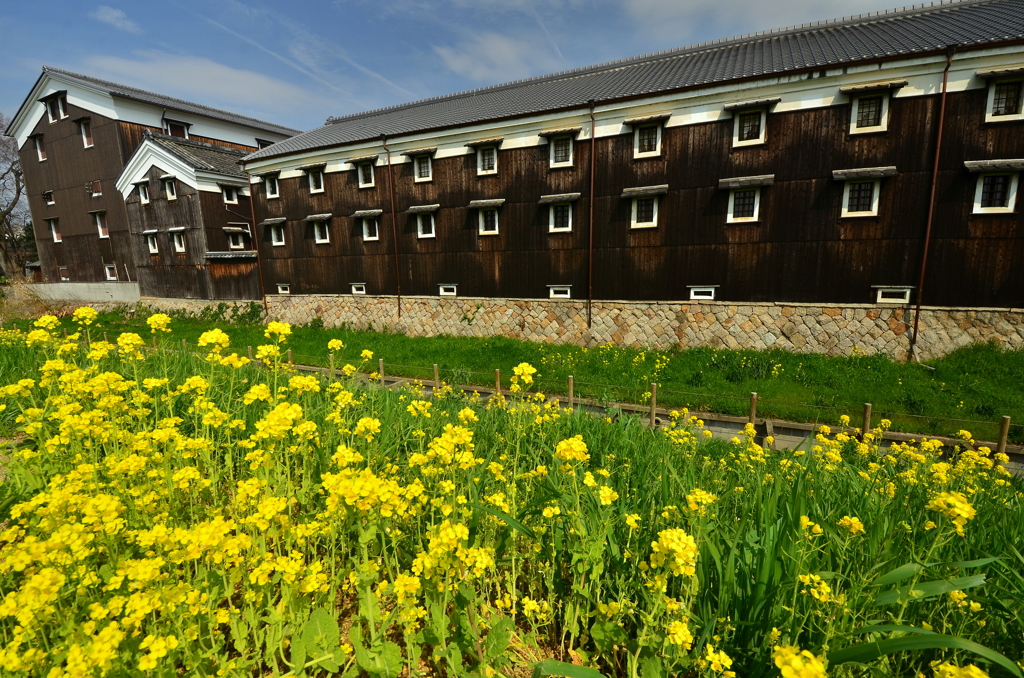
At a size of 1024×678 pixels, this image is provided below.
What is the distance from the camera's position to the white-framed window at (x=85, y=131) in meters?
28.3

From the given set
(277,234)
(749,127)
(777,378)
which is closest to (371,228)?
(277,234)

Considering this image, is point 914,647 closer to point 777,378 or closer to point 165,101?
point 777,378

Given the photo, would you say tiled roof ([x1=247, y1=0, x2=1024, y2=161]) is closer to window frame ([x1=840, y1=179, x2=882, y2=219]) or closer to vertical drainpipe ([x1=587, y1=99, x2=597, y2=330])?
vertical drainpipe ([x1=587, y1=99, x2=597, y2=330])

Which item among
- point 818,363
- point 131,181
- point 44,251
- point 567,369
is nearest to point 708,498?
point 567,369

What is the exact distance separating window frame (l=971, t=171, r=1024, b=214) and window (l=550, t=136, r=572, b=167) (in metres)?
11.9

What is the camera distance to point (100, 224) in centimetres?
2919

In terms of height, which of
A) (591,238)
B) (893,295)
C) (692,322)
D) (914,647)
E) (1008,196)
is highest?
(1008,196)

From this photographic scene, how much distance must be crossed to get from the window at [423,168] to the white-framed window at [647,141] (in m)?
8.71

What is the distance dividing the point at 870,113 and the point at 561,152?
9.62 meters

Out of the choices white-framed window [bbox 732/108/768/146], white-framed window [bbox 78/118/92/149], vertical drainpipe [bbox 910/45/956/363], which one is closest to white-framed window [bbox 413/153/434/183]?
white-framed window [bbox 732/108/768/146]

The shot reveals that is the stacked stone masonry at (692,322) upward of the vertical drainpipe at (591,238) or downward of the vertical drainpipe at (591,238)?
downward

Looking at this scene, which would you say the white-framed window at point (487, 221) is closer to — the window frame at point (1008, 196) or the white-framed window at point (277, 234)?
the white-framed window at point (277, 234)

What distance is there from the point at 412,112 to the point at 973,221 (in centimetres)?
2427

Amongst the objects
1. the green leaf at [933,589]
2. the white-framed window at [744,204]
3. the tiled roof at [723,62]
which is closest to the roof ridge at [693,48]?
the tiled roof at [723,62]
